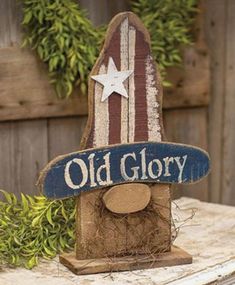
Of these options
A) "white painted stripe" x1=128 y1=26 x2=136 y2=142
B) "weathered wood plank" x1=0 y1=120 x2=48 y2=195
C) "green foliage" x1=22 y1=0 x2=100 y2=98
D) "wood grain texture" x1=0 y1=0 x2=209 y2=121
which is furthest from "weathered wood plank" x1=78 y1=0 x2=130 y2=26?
"white painted stripe" x1=128 y1=26 x2=136 y2=142

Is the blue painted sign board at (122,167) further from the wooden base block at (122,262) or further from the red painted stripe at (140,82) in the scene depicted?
the wooden base block at (122,262)

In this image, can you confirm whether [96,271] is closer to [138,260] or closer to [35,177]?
[138,260]

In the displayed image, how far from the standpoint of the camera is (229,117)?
2.38 metres

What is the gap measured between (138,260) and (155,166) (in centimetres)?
19

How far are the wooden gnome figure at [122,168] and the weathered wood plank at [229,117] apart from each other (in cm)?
88

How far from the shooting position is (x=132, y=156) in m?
1.46

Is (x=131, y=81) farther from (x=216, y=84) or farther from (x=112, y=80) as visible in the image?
(x=216, y=84)

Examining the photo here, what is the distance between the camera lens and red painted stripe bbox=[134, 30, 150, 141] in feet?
4.79

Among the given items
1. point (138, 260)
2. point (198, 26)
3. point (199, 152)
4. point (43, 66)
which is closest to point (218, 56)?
point (198, 26)

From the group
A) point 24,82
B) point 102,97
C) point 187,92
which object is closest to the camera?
point 102,97

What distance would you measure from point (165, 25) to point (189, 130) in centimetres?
38

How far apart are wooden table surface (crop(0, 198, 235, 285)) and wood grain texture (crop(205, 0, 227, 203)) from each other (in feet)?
2.10

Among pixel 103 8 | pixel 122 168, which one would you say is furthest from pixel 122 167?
pixel 103 8

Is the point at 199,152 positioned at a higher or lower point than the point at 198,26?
lower
